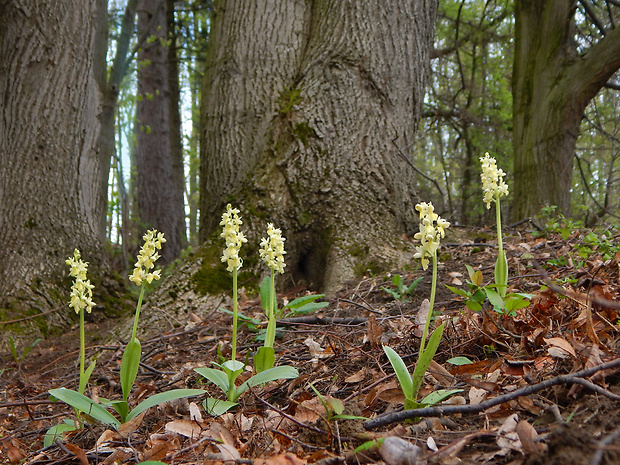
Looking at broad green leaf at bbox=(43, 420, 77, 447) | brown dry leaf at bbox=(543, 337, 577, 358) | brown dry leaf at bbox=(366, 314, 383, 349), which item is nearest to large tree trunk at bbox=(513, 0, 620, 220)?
brown dry leaf at bbox=(366, 314, 383, 349)

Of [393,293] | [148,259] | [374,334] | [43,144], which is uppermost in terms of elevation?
[43,144]

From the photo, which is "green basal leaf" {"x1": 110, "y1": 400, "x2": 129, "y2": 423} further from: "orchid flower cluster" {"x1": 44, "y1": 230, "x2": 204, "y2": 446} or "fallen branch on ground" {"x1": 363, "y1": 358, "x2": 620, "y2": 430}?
"fallen branch on ground" {"x1": 363, "y1": 358, "x2": 620, "y2": 430}

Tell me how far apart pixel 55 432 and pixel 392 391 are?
53.0 inches

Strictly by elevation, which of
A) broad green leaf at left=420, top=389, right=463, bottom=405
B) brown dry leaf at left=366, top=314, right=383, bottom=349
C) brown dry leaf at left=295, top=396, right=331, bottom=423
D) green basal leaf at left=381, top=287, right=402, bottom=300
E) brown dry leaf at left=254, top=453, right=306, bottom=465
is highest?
green basal leaf at left=381, top=287, right=402, bottom=300

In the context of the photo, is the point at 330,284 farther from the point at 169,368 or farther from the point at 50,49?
the point at 50,49

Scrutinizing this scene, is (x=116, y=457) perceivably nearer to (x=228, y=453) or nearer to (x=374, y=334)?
(x=228, y=453)

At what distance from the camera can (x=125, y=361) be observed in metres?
1.86

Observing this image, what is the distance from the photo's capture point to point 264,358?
1.95m

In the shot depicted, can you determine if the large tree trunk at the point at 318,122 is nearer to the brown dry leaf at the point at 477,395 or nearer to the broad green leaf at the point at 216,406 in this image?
the broad green leaf at the point at 216,406

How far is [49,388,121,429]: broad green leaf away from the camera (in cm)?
168

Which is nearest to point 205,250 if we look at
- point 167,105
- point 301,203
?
point 301,203

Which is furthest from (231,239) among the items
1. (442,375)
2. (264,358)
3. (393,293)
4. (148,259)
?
(393,293)

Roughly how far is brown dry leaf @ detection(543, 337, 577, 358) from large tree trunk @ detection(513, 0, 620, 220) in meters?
5.09

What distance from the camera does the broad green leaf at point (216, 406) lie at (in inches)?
67.7
